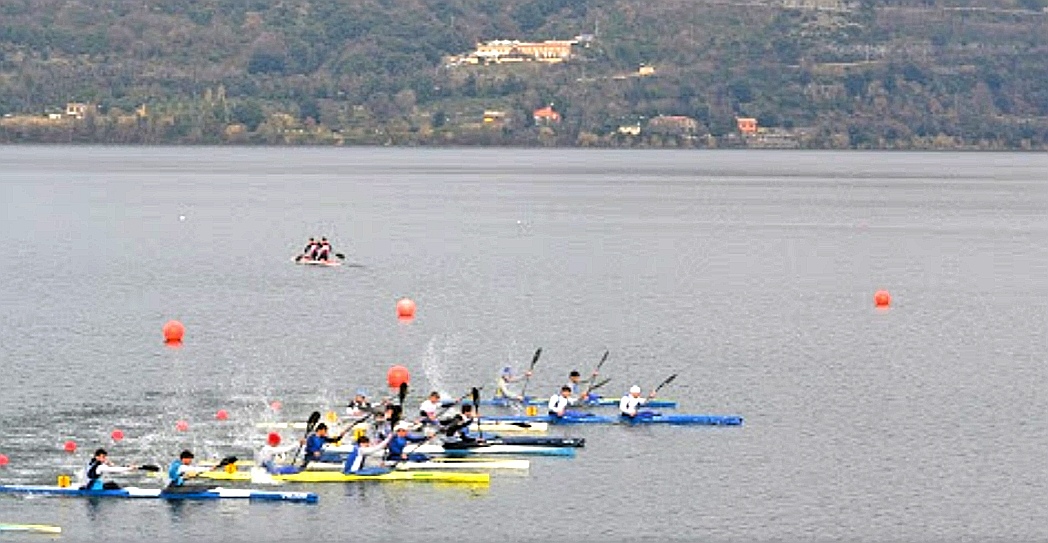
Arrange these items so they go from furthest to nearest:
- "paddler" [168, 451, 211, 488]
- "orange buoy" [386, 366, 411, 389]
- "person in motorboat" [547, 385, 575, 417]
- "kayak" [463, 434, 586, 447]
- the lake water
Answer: "orange buoy" [386, 366, 411, 389] < "person in motorboat" [547, 385, 575, 417] < "kayak" [463, 434, 586, 447] < "paddler" [168, 451, 211, 488] < the lake water

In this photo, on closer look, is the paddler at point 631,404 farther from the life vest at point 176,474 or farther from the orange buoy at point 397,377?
the life vest at point 176,474

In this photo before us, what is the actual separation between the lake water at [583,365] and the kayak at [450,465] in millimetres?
718

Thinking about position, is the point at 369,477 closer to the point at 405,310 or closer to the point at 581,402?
the point at 581,402

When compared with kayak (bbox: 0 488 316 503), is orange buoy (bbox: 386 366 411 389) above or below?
below

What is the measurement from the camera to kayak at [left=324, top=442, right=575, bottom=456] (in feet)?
199

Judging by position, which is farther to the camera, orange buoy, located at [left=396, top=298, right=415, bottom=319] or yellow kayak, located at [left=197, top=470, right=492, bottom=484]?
orange buoy, located at [left=396, top=298, right=415, bottom=319]

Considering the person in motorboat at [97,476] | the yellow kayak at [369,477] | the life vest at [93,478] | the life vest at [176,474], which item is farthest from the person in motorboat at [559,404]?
the life vest at [93,478]

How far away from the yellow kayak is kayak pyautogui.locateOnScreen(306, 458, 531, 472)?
0.39 m

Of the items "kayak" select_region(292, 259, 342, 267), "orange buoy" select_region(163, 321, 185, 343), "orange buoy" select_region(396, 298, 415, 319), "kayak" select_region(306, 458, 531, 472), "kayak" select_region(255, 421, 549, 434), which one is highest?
"kayak" select_region(306, 458, 531, 472)

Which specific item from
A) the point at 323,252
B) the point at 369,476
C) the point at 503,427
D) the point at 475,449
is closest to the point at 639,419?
the point at 503,427

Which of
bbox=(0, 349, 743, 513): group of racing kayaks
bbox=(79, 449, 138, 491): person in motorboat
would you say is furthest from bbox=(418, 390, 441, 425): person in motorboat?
bbox=(79, 449, 138, 491): person in motorboat

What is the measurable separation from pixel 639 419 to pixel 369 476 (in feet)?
40.9

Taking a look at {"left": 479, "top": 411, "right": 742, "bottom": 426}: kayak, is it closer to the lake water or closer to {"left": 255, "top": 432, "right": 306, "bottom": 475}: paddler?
the lake water

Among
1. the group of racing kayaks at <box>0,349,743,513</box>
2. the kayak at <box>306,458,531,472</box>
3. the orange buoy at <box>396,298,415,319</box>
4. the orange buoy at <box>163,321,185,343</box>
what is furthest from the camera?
the orange buoy at <box>396,298,415,319</box>
